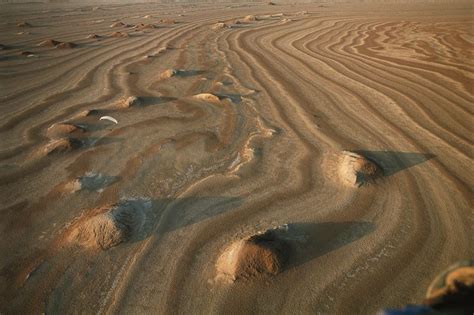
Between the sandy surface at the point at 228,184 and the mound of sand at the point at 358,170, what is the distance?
2cm

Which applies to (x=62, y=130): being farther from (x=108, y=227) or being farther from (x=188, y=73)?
(x=188, y=73)

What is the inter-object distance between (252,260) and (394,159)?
162 centimetres

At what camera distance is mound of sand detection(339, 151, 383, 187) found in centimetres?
222

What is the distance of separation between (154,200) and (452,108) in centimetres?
325

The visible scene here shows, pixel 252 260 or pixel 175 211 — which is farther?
pixel 175 211

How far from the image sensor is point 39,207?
2.11m

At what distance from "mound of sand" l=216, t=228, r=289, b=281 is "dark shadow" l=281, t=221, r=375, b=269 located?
78mm

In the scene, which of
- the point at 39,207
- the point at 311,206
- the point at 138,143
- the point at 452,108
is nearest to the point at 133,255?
the point at 39,207

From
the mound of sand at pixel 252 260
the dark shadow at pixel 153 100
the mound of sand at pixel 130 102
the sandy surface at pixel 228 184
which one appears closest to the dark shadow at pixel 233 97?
the sandy surface at pixel 228 184

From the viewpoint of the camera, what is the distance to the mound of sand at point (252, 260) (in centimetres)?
157

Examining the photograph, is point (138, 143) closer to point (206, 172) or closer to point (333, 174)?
point (206, 172)

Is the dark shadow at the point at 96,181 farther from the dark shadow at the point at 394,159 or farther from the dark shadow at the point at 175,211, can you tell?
the dark shadow at the point at 394,159

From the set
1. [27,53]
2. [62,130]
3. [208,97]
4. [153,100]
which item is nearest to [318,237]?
[208,97]

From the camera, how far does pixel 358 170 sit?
229 centimetres
